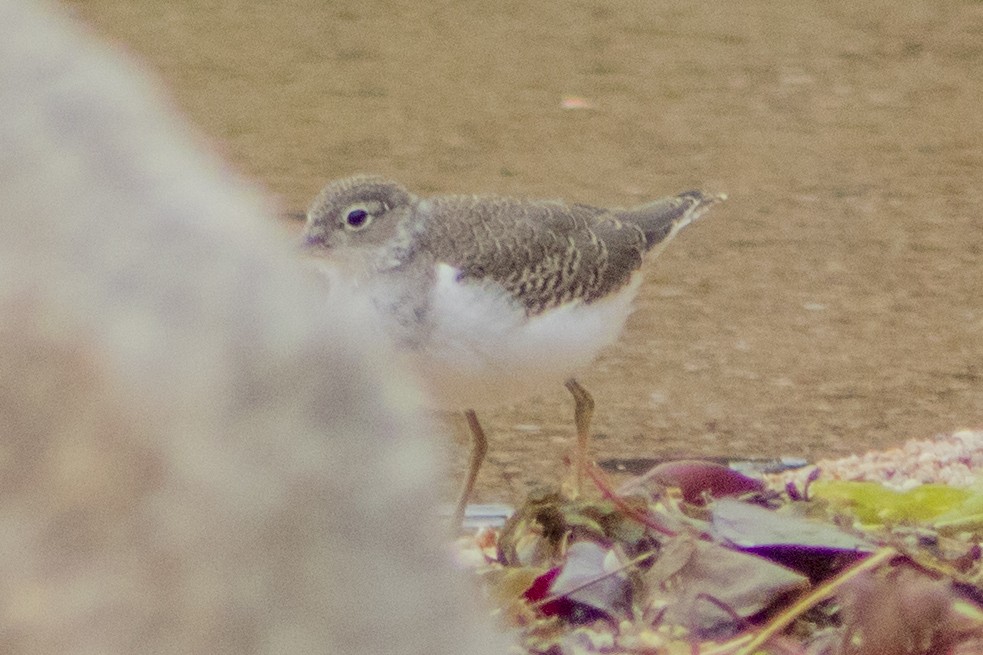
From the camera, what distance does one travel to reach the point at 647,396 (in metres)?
4.75

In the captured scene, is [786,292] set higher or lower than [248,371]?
higher

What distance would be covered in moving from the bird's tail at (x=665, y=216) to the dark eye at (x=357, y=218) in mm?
691

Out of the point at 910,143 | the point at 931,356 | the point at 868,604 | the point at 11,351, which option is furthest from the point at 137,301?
the point at 910,143

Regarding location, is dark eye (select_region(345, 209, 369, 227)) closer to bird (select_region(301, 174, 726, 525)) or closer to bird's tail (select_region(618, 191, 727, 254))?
bird (select_region(301, 174, 726, 525))

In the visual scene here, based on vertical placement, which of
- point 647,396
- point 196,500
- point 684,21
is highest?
point 684,21

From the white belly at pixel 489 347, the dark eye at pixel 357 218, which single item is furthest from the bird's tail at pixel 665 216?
the dark eye at pixel 357 218

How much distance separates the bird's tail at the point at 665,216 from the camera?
4113 millimetres

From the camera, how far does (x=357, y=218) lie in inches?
147

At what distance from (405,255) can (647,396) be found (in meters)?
1.40

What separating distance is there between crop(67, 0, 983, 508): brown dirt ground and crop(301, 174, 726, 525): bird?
1.55 ft

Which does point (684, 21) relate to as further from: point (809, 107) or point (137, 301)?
point (137, 301)

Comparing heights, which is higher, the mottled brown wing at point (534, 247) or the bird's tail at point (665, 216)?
the bird's tail at point (665, 216)

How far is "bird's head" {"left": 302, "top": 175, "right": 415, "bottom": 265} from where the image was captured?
144 inches

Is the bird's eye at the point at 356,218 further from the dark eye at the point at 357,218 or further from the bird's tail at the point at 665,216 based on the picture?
the bird's tail at the point at 665,216
